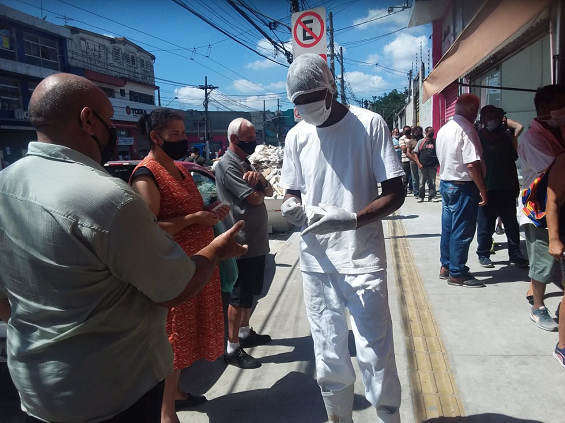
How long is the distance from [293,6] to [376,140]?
1020cm

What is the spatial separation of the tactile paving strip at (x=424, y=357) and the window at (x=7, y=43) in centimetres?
3809

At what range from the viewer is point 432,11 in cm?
1340

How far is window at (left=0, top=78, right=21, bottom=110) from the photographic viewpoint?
3234 centimetres

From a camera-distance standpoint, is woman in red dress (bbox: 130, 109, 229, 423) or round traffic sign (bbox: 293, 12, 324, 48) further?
round traffic sign (bbox: 293, 12, 324, 48)

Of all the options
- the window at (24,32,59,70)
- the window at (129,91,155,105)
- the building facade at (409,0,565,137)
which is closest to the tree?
the window at (129,91,155,105)

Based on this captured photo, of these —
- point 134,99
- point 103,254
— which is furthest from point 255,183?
point 134,99

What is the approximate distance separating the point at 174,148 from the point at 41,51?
4185 centimetres

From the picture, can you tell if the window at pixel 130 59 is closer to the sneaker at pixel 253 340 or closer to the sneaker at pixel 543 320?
the sneaker at pixel 253 340

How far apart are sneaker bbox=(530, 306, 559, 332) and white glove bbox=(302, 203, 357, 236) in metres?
2.47

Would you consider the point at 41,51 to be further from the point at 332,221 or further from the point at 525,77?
the point at 332,221

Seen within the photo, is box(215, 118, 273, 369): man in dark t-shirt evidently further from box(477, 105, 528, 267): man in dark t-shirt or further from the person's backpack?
box(477, 105, 528, 267): man in dark t-shirt

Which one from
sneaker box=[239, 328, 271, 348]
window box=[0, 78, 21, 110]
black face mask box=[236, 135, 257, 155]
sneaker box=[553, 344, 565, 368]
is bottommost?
sneaker box=[239, 328, 271, 348]

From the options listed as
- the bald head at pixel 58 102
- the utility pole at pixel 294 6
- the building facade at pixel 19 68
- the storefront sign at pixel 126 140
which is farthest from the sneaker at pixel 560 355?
the storefront sign at pixel 126 140

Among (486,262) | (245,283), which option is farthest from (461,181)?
(245,283)
